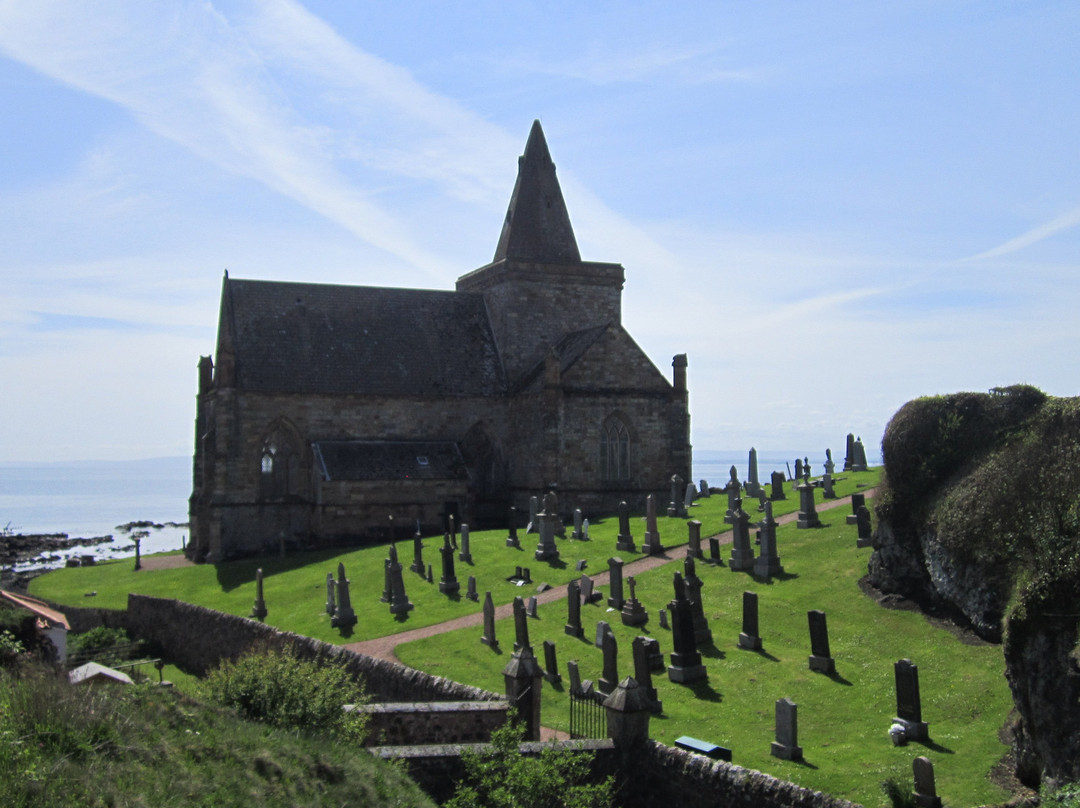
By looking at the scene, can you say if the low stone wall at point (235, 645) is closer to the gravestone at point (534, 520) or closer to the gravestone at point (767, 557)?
the gravestone at point (767, 557)

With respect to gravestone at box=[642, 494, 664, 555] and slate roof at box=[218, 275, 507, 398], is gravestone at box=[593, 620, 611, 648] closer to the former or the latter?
gravestone at box=[642, 494, 664, 555]

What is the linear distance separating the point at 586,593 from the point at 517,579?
430 centimetres

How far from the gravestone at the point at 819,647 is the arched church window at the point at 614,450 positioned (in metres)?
22.8

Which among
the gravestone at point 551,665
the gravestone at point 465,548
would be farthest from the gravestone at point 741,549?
the gravestone at point 465,548

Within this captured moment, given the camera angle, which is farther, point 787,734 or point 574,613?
point 574,613

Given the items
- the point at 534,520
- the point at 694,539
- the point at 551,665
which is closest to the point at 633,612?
the point at 551,665

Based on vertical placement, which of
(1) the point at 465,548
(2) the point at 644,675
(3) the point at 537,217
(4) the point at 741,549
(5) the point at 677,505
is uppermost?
(3) the point at 537,217

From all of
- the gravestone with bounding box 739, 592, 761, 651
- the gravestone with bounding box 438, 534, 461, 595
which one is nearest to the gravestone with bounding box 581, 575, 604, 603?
the gravestone with bounding box 438, 534, 461, 595

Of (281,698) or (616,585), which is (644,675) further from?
(616,585)

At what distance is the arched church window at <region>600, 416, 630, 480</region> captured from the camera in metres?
40.4

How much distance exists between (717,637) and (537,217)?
29072mm

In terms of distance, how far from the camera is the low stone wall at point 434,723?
50.4 ft

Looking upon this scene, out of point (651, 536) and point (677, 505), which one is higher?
point (677, 505)

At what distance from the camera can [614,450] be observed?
133 feet
